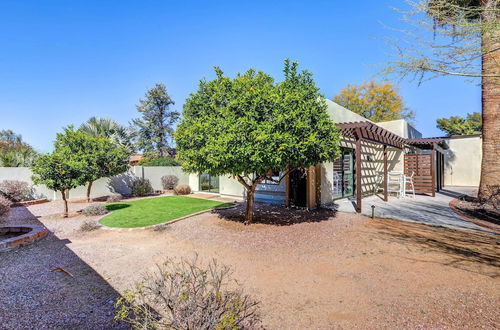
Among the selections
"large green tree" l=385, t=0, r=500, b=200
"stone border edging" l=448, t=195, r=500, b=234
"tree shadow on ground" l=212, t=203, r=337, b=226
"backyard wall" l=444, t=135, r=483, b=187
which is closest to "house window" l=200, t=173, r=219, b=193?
"tree shadow on ground" l=212, t=203, r=337, b=226

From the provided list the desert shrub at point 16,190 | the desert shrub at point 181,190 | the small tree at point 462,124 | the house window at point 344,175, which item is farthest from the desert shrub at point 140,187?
the small tree at point 462,124

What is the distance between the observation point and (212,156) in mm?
5789

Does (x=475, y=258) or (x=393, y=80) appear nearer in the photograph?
(x=475, y=258)

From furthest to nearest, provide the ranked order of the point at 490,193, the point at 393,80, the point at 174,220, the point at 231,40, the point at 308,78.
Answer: the point at 231,40
the point at 490,193
the point at 174,220
the point at 308,78
the point at 393,80

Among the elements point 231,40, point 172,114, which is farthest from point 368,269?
point 172,114

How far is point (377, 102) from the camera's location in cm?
2861

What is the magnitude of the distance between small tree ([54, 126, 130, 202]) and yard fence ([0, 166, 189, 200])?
1.96 meters

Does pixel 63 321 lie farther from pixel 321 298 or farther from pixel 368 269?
pixel 368 269

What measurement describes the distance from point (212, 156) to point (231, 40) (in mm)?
7507

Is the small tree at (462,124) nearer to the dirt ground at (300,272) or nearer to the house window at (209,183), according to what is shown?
the house window at (209,183)

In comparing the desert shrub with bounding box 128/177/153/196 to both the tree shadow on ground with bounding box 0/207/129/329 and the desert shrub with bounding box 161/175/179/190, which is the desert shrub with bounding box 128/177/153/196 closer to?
the desert shrub with bounding box 161/175/179/190

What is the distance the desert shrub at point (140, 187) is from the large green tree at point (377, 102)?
2521 cm

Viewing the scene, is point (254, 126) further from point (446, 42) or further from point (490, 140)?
point (490, 140)

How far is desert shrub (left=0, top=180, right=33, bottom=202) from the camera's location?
11.5 metres
